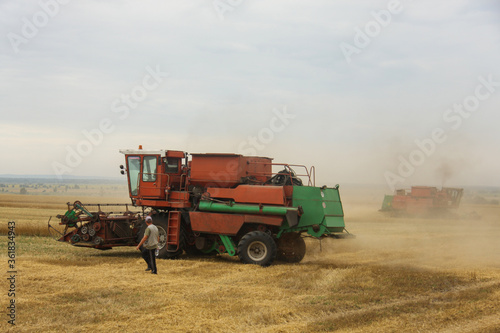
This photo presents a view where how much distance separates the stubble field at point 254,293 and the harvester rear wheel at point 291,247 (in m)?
0.46

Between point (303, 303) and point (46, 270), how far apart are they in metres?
6.83

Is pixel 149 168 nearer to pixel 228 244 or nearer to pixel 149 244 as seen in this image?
pixel 228 244

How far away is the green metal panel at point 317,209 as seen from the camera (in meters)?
15.1

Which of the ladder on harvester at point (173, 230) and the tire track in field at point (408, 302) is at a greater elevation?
the ladder on harvester at point (173, 230)

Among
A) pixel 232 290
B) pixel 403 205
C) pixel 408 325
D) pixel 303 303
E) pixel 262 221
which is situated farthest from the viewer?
pixel 403 205

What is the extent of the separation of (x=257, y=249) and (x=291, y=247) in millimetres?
1381

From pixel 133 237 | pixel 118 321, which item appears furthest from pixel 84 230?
pixel 118 321

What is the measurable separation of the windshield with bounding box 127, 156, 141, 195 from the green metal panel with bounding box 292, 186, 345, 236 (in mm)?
5429

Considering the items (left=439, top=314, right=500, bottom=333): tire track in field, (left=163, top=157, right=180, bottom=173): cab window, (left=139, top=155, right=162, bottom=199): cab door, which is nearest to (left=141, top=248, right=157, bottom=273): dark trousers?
(left=139, top=155, right=162, bottom=199): cab door

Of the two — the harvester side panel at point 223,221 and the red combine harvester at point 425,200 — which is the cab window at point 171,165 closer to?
the harvester side panel at point 223,221

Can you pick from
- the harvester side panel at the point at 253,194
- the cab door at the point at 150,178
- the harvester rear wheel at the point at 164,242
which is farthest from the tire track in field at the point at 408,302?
the cab door at the point at 150,178

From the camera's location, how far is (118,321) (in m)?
8.77

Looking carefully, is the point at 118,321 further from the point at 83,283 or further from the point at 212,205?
the point at 212,205

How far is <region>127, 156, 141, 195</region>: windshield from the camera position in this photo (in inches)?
682
